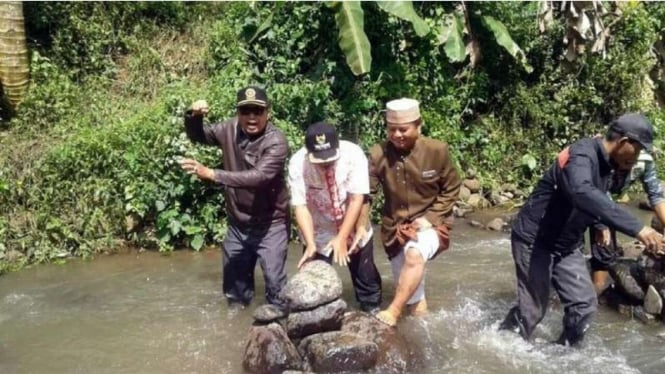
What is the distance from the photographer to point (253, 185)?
5773mm

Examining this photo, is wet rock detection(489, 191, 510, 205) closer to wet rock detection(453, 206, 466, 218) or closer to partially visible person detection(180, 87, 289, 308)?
wet rock detection(453, 206, 466, 218)

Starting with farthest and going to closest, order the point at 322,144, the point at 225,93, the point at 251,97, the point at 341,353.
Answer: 1. the point at 225,93
2. the point at 251,97
3. the point at 322,144
4. the point at 341,353

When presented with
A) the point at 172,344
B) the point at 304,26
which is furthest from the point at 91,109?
the point at 172,344

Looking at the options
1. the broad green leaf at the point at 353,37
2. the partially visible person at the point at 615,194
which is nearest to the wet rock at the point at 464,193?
the broad green leaf at the point at 353,37

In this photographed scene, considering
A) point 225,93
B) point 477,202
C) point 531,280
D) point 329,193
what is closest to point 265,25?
point 225,93

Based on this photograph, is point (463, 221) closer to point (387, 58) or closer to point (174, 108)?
point (387, 58)

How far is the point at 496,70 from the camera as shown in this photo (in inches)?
443

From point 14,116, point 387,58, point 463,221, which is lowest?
point 463,221

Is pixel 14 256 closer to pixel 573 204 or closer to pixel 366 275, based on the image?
pixel 366 275

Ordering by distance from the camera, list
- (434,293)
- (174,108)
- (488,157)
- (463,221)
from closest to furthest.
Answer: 1. (434,293)
2. (174,108)
3. (463,221)
4. (488,157)

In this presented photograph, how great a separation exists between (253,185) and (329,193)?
57cm

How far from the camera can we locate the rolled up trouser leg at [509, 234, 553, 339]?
5.47 meters

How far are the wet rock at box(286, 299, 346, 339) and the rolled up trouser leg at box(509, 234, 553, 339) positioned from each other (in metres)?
1.31

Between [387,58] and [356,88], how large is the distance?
2.44 feet
